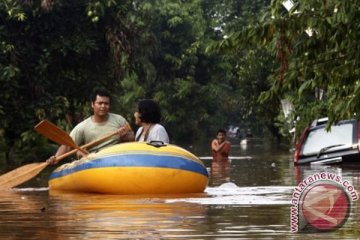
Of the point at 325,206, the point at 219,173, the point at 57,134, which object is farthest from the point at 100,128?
the point at 219,173

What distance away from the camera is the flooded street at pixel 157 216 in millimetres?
9906

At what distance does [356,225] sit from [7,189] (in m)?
7.64

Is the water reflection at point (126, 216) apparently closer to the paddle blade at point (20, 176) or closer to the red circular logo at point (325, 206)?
the red circular logo at point (325, 206)

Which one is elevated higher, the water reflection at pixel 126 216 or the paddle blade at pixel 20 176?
the paddle blade at pixel 20 176

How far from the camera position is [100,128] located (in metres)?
16.2

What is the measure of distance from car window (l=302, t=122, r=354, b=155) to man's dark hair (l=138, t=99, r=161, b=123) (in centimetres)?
950

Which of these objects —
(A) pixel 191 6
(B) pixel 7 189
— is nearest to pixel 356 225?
(B) pixel 7 189

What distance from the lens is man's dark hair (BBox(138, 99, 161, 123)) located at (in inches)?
605

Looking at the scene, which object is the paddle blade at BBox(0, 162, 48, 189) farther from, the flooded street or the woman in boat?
the woman in boat

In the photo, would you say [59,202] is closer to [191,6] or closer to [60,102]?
[60,102]

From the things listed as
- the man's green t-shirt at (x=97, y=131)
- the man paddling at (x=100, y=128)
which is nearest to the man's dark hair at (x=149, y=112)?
the man paddling at (x=100, y=128)

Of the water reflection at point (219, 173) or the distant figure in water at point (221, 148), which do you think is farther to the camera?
the distant figure in water at point (221, 148)

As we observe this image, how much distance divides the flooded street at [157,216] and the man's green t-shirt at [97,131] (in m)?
0.88

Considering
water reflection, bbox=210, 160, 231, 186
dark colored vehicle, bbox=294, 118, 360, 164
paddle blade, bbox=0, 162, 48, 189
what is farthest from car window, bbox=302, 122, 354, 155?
paddle blade, bbox=0, 162, 48, 189
